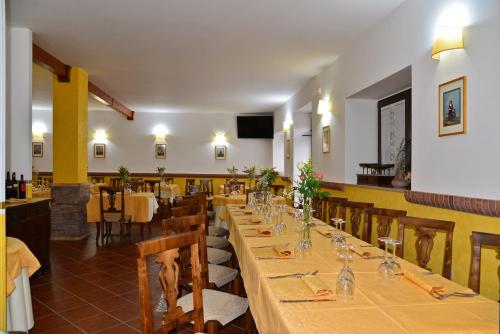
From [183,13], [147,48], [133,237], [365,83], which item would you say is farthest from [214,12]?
[133,237]

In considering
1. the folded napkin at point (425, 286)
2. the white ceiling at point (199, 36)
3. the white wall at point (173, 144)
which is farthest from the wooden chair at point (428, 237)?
the white wall at point (173, 144)

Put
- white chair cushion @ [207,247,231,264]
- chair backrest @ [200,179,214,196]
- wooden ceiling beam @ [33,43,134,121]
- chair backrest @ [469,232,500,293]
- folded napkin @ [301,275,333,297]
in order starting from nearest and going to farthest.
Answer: folded napkin @ [301,275,333,297], chair backrest @ [469,232,500,293], white chair cushion @ [207,247,231,264], wooden ceiling beam @ [33,43,134,121], chair backrest @ [200,179,214,196]

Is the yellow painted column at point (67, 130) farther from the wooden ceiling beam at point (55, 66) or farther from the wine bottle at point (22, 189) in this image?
the wine bottle at point (22, 189)

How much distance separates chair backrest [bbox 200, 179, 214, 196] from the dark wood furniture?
557cm

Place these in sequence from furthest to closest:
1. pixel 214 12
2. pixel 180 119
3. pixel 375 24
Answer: pixel 180 119
pixel 375 24
pixel 214 12

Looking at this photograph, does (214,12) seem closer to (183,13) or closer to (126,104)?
(183,13)

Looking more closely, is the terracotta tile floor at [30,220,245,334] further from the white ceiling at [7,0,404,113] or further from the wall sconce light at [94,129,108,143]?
the wall sconce light at [94,129,108,143]

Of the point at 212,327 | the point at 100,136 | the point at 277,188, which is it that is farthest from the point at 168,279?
the point at 100,136

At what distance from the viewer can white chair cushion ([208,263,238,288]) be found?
2.85 metres

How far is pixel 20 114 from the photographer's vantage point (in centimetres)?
502

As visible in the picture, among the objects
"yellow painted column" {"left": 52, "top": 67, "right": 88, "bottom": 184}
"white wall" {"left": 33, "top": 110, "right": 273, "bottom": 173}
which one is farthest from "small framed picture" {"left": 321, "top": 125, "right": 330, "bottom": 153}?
"white wall" {"left": 33, "top": 110, "right": 273, "bottom": 173}

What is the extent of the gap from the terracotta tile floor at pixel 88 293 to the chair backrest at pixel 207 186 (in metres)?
4.53

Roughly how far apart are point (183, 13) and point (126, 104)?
7188mm

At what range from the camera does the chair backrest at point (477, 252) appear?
1997mm
